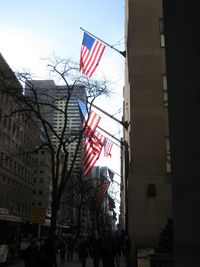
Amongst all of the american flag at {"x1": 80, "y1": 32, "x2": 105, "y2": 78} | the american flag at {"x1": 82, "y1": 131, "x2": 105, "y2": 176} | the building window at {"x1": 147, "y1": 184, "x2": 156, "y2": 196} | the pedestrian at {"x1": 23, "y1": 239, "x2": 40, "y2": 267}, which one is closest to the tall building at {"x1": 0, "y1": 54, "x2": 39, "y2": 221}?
the american flag at {"x1": 82, "y1": 131, "x2": 105, "y2": 176}

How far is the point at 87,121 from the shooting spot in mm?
23812

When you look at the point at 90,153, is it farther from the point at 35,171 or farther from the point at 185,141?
the point at 35,171

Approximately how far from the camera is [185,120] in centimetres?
486

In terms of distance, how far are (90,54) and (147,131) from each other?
286 inches

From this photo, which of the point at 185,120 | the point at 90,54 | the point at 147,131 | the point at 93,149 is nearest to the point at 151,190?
the point at 147,131

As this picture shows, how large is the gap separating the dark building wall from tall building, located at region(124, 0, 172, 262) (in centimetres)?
1970

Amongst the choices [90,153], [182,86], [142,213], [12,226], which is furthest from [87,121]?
[182,86]

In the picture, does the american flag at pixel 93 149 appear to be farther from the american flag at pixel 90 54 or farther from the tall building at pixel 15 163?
the tall building at pixel 15 163

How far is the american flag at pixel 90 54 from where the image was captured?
20.2 m

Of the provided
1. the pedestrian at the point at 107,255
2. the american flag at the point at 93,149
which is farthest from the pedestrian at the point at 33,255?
the american flag at the point at 93,149

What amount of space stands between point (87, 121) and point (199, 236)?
19.6 m

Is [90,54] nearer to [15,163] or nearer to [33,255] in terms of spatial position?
[33,255]

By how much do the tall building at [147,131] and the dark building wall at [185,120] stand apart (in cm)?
1970

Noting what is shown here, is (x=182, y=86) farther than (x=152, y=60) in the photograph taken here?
No
